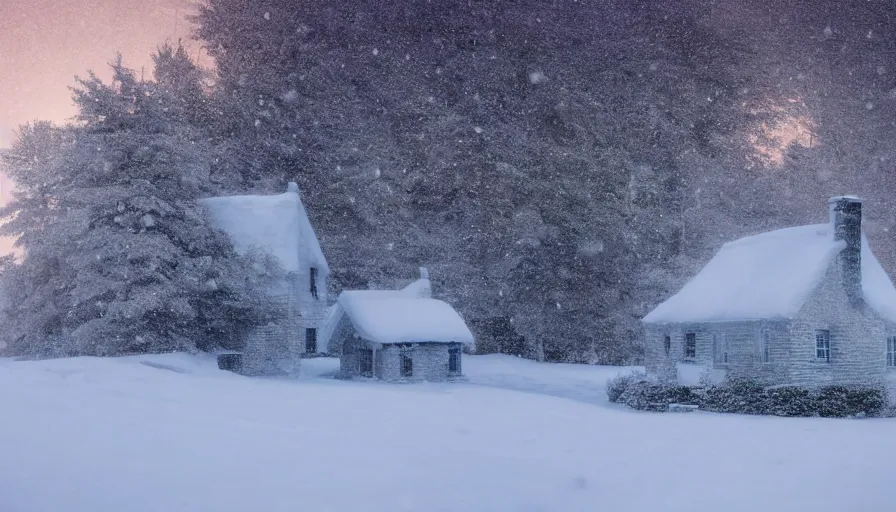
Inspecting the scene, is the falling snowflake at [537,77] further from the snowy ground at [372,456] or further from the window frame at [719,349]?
the snowy ground at [372,456]

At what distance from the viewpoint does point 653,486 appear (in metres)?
12.4

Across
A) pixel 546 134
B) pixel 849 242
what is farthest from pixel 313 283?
pixel 849 242

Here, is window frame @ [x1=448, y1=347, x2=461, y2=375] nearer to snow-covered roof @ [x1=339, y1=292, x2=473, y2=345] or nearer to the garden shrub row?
snow-covered roof @ [x1=339, y1=292, x2=473, y2=345]

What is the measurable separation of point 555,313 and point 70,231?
95.0 feet

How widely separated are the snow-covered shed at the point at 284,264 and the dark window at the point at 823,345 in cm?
2025

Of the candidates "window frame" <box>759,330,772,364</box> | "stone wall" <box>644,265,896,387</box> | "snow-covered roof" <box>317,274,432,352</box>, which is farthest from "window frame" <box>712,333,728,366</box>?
"snow-covered roof" <box>317,274,432,352</box>

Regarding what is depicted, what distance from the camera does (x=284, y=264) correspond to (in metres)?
33.2

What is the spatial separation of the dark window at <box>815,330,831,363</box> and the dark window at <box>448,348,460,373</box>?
1457 centimetres

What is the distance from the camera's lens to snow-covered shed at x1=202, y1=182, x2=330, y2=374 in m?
32.8

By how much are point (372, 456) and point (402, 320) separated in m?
20.7

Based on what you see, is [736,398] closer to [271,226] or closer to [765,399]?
[765,399]

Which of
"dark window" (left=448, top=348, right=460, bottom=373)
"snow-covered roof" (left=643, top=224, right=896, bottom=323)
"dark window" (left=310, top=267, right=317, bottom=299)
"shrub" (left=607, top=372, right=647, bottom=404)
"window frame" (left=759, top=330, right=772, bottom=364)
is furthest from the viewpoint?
"dark window" (left=310, top=267, right=317, bottom=299)

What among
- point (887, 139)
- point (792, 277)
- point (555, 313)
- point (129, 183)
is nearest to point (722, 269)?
point (792, 277)

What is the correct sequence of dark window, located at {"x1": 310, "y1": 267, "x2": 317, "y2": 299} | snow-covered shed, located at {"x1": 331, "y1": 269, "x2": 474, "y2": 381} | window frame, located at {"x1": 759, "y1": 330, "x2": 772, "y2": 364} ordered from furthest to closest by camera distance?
1. dark window, located at {"x1": 310, "y1": 267, "x2": 317, "y2": 299}
2. snow-covered shed, located at {"x1": 331, "y1": 269, "x2": 474, "y2": 381}
3. window frame, located at {"x1": 759, "y1": 330, "x2": 772, "y2": 364}
